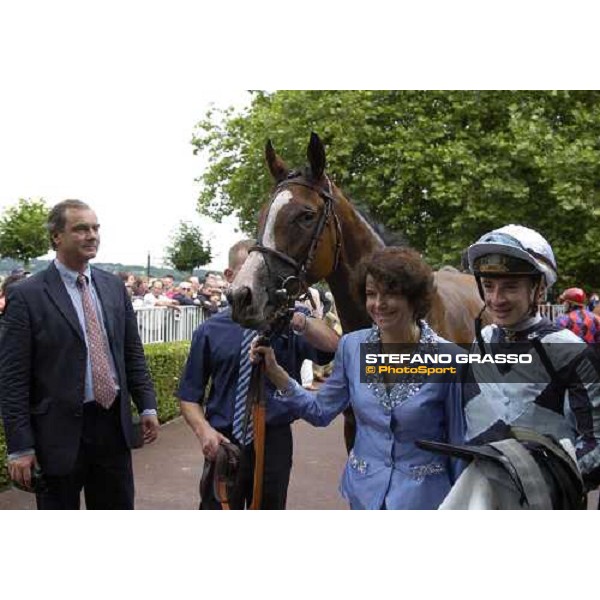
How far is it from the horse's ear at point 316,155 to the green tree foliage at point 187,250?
13.8 m

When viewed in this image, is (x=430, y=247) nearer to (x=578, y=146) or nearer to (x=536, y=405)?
(x=578, y=146)

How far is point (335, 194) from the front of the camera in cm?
345

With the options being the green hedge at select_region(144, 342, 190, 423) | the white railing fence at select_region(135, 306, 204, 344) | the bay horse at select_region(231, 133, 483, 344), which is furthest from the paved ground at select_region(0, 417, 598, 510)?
the bay horse at select_region(231, 133, 483, 344)

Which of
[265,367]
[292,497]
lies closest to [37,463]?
[265,367]

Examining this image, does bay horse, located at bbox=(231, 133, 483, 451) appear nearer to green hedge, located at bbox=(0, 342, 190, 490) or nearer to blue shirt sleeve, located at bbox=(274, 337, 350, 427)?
blue shirt sleeve, located at bbox=(274, 337, 350, 427)

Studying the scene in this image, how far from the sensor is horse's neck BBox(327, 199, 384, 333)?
3482 millimetres

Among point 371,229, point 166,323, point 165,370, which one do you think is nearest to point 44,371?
point 371,229

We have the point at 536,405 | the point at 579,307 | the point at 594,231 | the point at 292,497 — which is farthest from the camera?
the point at 594,231

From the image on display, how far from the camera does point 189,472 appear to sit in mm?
6195

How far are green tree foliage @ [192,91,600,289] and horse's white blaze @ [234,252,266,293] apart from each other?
620 cm

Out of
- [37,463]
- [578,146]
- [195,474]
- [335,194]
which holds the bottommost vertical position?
[195,474]

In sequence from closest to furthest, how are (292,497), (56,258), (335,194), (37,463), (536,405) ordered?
1. (536,405)
2. (37,463)
3. (56,258)
4. (335,194)
5. (292,497)

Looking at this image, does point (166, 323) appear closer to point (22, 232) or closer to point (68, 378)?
point (68, 378)

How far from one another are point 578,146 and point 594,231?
1467mm
